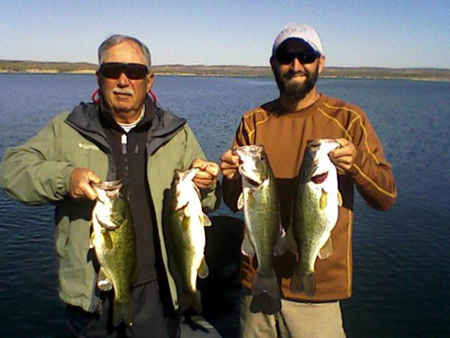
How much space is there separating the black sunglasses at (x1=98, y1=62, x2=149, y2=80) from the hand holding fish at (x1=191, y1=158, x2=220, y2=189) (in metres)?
0.79

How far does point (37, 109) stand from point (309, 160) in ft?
103

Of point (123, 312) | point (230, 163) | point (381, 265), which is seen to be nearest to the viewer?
point (123, 312)

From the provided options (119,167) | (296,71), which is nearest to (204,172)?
(119,167)

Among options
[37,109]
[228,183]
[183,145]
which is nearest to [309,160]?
[228,183]

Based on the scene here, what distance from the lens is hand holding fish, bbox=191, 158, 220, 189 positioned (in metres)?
3.58

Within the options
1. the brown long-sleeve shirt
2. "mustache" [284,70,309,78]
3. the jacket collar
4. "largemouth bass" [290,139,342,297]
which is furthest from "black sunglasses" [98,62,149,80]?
"largemouth bass" [290,139,342,297]

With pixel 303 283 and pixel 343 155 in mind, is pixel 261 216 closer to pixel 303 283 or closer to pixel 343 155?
pixel 303 283

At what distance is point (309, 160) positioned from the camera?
3.33 meters

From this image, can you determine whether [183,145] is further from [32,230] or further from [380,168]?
[32,230]

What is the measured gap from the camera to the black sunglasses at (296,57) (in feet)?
12.7

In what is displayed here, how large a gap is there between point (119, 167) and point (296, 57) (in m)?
1.65

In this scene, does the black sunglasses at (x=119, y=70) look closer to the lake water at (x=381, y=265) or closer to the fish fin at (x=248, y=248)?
the fish fin at (x=248, y=248)

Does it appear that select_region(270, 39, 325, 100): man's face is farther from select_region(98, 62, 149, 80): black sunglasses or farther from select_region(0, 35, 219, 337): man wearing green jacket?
select_region(98, 62, 149, 80): black sunglasses

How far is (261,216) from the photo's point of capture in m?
3.59
